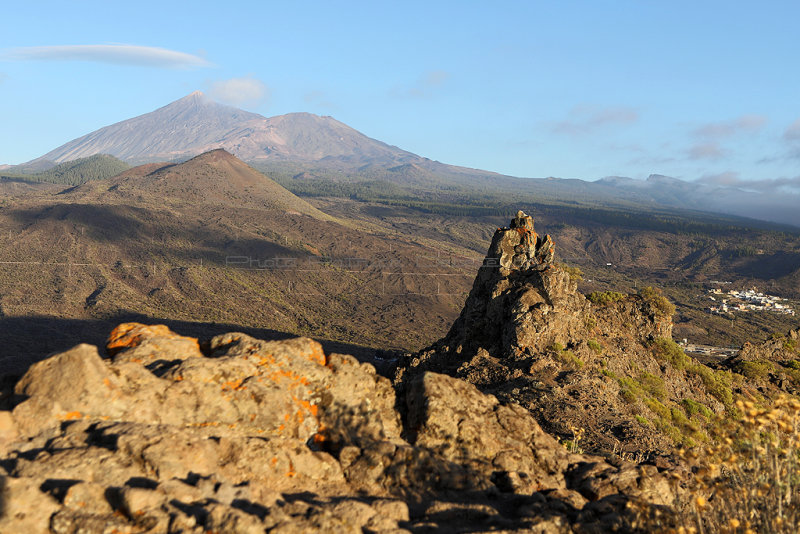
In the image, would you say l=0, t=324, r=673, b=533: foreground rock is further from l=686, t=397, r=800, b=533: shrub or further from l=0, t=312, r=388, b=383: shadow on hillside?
l=0, t=312, r=388, b=383: shadow on hillside

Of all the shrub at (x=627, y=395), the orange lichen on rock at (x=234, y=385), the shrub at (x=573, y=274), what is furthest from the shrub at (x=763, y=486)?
the shrub at (x=573, y=274)

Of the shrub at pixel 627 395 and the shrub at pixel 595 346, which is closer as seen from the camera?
the shrub at pixel 627 395

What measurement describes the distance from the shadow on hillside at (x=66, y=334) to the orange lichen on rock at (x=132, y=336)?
203 ft

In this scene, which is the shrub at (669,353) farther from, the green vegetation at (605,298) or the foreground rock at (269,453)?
the foreground rock at (269,453)

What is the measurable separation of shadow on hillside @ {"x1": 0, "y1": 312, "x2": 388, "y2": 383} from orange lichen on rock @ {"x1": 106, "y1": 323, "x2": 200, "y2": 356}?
6178 cm

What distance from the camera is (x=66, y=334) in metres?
87.0

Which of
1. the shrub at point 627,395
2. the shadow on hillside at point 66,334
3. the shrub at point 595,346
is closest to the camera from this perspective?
the shrub at point 627,395

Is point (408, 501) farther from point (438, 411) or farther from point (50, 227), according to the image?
point (50, 227)

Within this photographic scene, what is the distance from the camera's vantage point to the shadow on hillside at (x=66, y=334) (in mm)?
73812

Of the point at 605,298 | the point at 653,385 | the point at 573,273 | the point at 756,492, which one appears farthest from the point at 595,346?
the point at 756,492

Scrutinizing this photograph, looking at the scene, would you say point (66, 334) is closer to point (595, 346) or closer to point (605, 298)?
point (605, 298)

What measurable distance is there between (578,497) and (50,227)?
172782 mm

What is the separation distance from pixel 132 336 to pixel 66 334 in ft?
282

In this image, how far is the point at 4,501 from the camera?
7.09 meters
